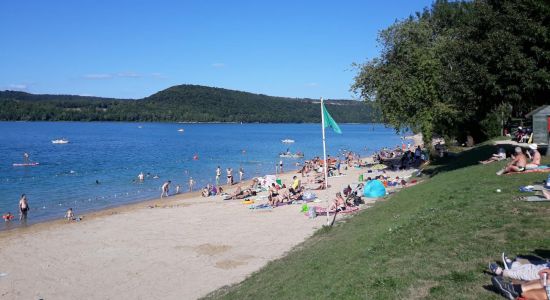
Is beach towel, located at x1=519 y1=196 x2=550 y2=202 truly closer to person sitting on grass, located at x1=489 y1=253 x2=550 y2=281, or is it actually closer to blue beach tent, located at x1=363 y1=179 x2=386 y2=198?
person sitting on grass, located at x1=489 y1=253 x2=550 y2=281

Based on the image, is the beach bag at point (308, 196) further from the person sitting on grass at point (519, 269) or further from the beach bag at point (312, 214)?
the person sitting on grass at point (519, 269)

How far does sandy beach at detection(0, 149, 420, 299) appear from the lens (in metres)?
13.2

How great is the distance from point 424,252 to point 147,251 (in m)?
11.0

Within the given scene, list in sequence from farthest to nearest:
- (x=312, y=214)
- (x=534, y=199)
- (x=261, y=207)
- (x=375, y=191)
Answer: (x=261, y=207)
(x=375, y=191)
(x=312, y=214)
(x=534, y=199)

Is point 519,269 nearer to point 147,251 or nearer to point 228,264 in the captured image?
point 228,264

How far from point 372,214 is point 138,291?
7.39 metres

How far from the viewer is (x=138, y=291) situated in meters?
12.8

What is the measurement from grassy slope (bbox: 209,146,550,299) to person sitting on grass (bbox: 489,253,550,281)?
0.21 meters

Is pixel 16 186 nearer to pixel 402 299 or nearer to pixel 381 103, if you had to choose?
pixel 381 103

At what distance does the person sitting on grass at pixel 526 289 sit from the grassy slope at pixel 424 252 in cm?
20

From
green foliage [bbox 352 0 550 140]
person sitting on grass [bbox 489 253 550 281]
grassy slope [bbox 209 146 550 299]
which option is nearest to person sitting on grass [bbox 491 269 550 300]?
grassy slope [bbox 209 146 550 299]

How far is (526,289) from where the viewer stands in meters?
5.86

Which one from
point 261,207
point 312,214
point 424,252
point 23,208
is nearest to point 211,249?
point 312,214

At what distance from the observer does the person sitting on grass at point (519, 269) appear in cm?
645
